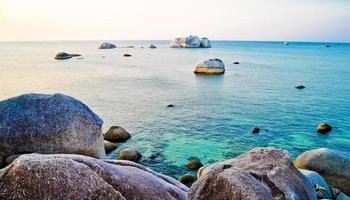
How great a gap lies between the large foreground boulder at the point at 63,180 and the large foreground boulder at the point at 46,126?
907 cm

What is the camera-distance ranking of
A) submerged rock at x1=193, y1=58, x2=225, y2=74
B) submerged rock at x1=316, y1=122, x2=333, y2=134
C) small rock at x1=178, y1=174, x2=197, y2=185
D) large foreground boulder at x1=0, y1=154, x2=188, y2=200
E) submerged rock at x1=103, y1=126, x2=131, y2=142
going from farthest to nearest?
submerged rock at x1=193, y1=58, x2=225, y2=74 → submerged rock at x1=316, y1=122, x2=333, y2=134 → submerged rock at x1=103, y1=126, x2=131, y2=142 → small rock at x1=178, y1=174, x2=197, y2=185 → large foreground boulder at x1=0, y1=154, x2=188, y2=200

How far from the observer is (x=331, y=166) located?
20141mm

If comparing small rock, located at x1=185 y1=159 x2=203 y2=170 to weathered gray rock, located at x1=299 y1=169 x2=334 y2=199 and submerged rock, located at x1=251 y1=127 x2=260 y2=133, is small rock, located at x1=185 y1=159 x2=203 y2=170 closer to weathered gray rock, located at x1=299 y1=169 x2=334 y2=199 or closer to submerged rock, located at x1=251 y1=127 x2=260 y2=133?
weathered gray rock, located at x1=299 y1=169 x2=334 y2=199

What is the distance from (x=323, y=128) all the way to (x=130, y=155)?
66.4 feet

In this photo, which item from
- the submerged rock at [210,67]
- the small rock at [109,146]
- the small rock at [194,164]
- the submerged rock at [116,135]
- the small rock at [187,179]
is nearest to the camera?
the small rock at [187,179]

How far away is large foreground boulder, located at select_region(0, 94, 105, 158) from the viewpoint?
16188mm

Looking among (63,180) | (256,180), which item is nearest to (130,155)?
(256,180)

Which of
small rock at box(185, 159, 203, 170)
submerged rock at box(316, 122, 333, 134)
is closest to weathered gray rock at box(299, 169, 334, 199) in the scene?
small rock at box(185, 159, 203, 170)

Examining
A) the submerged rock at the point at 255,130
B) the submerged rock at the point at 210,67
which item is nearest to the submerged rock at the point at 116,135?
the submerged rock at the point at 255,130

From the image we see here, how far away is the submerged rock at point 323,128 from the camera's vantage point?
1267 inches

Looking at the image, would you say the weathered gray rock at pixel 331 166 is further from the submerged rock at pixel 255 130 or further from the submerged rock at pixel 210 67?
the submerged rock at pixel 210 67

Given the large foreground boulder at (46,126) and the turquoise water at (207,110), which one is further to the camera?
the turquoise water at (207,110)

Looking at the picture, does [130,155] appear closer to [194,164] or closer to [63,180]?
[194,164]

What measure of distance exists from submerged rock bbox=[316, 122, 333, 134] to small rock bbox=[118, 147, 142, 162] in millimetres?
19065
